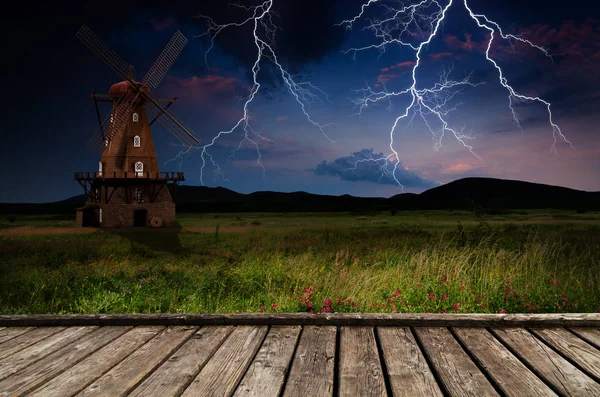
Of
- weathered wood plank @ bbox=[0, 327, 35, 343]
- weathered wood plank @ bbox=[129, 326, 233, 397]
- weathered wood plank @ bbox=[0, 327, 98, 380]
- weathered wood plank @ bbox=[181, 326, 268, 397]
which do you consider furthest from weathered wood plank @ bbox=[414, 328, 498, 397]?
weathered wood plank @ bbox=[0, 327, 35, 343]

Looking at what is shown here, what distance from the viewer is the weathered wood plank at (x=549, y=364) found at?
3037mm

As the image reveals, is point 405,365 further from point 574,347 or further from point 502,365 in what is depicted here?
point 574,347

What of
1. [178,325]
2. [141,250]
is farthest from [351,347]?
[141,250]

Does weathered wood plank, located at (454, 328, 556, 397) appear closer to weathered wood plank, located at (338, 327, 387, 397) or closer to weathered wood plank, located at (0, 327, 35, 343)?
weathered wood plank, located at (338, 327, 387, 397)

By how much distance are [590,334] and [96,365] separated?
432 cm

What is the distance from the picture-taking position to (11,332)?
14.8ft

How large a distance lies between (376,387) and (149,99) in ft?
134

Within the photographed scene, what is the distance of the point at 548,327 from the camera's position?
14.6 ft

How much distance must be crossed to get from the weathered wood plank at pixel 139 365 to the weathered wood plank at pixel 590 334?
3589mm

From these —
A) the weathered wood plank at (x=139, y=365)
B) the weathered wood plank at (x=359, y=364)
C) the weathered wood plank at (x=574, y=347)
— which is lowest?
the weathered wood plank at (x=139, y=365)

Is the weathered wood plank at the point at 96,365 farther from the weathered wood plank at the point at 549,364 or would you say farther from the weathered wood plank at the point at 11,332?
the weathered wood plank at the point at 549,364

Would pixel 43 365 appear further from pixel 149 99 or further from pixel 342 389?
pixel 149 99

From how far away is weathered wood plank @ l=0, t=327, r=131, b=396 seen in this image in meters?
3.07

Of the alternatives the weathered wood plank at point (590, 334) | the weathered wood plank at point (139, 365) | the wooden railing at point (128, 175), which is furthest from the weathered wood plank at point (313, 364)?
the wooden railing at point (128, 175)
